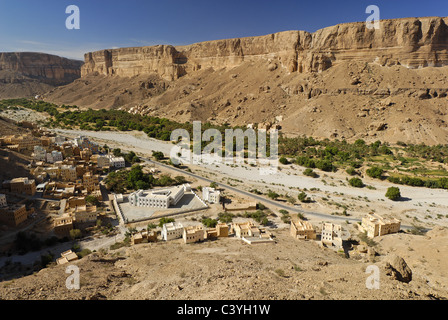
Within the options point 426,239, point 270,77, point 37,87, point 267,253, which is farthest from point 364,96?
point 37,87

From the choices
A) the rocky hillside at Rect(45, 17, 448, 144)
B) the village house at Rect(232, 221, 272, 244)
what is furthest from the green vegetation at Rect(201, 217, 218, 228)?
the rocky hillside at Rect(45, 17, 448, 144)

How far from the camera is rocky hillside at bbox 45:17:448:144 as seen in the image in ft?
177

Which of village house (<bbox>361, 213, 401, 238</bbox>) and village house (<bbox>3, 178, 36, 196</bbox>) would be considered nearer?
village house (<bbox>361, 213, 401, 238</bbox>)

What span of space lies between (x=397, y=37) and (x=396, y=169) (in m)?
38.9

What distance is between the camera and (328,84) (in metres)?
62.5

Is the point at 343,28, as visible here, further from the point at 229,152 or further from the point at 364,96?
the point at 229,152

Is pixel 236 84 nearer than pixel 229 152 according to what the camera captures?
No

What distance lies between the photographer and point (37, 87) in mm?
125500

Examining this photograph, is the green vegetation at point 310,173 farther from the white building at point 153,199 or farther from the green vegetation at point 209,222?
the white building at point 153,199

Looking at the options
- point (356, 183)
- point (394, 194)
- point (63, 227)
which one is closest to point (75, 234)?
point (63, 227)

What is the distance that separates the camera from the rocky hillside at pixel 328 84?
53.9m

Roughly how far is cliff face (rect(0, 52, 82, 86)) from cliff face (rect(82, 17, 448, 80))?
82169mm

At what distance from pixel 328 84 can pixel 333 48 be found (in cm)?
1020

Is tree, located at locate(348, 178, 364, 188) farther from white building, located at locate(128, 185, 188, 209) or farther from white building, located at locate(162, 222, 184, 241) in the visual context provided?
white building, located at locate(162, 222, 184, 241)
